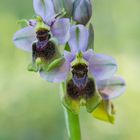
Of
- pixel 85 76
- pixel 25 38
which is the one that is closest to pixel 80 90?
pixel 85 76

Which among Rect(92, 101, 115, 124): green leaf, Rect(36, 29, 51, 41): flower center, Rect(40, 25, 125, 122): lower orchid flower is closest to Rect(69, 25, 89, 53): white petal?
Rect(40, 25, 125, 122): lower orchid flower

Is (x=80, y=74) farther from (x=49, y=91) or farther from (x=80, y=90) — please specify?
(x=49, y=91)

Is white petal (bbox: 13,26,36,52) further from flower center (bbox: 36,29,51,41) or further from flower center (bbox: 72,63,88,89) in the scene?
flower center (bbox: 72,63,88,89)

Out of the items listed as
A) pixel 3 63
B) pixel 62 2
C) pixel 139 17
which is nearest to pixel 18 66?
pixel 3 63

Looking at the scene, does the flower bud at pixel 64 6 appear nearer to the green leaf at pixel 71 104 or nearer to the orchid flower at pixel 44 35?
the orchid flower at pixel 44 35

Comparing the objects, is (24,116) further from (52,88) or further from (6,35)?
(6,35)
